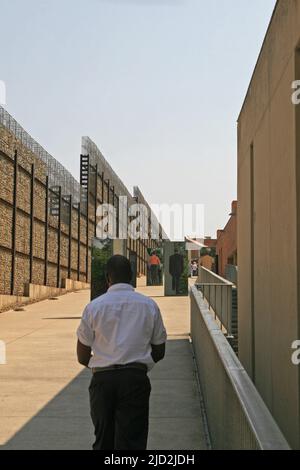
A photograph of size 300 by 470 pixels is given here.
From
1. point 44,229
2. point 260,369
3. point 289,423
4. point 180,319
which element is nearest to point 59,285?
point 44,229

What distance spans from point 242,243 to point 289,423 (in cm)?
533

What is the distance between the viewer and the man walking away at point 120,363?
4.68 m

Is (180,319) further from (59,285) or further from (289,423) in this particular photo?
(289,423)

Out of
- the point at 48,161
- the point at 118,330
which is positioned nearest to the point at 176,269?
the point at 48,161

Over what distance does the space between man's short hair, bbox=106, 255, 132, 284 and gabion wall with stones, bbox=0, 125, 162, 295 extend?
16.6m

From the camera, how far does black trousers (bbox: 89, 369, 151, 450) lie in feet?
15.3

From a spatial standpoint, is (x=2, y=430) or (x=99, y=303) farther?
(x=2, y=430)

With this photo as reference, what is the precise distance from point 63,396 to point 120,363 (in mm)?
5229

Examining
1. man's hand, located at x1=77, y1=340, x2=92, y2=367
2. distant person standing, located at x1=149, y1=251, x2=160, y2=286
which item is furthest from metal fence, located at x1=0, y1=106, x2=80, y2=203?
man's hand, located at x1=77, y1=340, x2=92, y2=367

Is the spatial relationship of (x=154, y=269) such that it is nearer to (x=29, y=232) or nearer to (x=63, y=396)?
(x=29, y=232)

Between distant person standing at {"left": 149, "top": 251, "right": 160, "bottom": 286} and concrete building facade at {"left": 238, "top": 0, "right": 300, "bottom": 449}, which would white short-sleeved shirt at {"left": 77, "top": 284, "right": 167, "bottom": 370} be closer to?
concrete building facade at {"left": 238, "top": 0, "right": 300, "bottom": 449}

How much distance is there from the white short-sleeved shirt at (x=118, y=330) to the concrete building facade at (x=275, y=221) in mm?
1749

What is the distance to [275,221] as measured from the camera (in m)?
7.36
